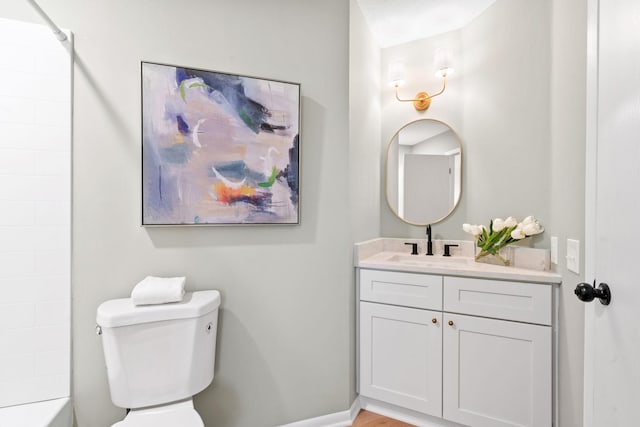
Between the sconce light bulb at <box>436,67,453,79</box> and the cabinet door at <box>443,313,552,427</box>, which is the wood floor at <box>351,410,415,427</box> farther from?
the sconce light bulb at <box>436,67,453,79</box>

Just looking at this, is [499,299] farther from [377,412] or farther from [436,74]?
[436,74]

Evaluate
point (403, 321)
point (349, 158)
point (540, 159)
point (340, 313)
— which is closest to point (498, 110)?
point (540, 159)

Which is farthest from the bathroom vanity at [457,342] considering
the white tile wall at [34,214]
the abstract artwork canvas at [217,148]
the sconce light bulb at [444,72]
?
the white tile wall at [34,214]

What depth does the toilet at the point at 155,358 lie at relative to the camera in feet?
4.09

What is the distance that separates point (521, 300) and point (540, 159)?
84 centimetres

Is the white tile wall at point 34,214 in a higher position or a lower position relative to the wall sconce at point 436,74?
lower

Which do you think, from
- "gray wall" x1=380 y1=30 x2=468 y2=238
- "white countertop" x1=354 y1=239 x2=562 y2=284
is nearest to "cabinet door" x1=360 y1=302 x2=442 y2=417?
"white countertop" x1=354 y1=239 x2=562 y2=284

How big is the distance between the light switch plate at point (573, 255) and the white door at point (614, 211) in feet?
1.13

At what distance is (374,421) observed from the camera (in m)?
1.82

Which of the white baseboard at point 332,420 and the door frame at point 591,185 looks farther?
the white baseboard at point 332,420

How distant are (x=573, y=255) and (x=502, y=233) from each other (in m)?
0.52

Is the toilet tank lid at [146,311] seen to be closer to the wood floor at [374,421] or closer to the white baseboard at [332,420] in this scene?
the white baseboard at [332,420]

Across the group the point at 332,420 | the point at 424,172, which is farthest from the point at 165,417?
the point at 424,172

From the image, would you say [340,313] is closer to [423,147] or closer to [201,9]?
[423,147]
